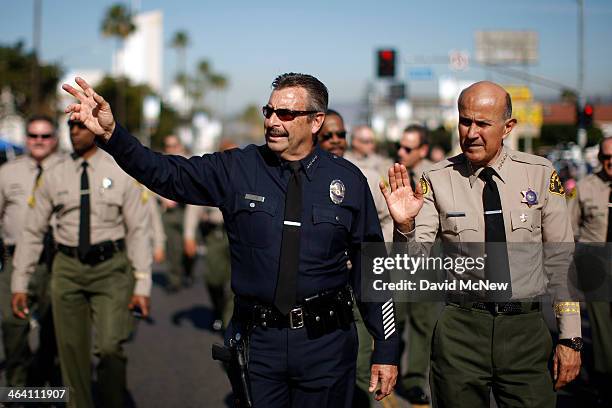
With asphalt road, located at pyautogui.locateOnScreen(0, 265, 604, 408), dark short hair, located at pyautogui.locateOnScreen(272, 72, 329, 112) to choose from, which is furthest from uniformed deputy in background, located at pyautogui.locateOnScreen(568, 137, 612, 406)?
dark short hair, located at pyautogui.locateOnScreen(272, 72, 329, 112)

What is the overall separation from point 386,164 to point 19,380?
5019mm

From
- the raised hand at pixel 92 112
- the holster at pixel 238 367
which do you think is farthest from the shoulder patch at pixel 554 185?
the raised hand at pixel 92 112

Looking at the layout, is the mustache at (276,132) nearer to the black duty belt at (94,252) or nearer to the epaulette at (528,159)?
the epaulette at (528,159)

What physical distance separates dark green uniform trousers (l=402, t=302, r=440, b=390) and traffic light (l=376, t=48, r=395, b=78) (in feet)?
55.0

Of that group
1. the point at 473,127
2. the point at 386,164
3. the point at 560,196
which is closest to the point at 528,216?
the point at 560,196

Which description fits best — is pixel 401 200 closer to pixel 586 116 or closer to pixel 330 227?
pixel 330 227

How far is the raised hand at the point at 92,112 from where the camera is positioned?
351 cm

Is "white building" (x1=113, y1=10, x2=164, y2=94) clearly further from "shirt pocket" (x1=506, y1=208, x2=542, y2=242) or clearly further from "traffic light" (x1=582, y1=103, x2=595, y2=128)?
"shirt pocket" (x1=506, y1=208, x2=542, y2=242)

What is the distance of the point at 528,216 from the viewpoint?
13.3ft

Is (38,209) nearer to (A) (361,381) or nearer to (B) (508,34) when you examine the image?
(A) (361,381)

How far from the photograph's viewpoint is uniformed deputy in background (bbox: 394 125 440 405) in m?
7.09

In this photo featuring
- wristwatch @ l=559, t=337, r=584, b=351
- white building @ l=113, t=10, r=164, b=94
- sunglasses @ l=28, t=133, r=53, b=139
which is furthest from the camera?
white building @ l=113, t=10, r=164, b=94

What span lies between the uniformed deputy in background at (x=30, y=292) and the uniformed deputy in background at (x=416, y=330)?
3.00 metres

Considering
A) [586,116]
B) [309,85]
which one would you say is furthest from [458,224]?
[586,116]
